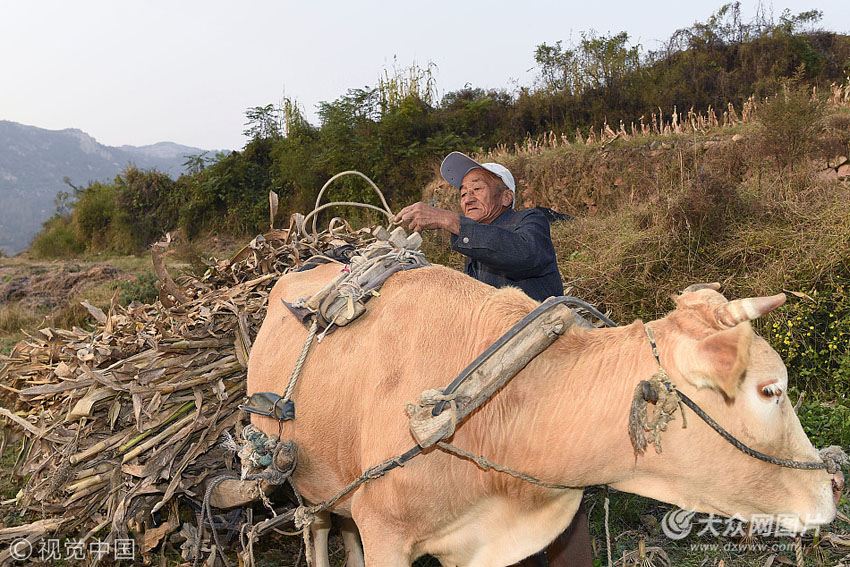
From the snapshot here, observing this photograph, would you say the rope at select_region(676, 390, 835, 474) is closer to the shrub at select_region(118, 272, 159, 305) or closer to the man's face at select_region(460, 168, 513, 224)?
the man's face at select_region(460, 168, 513, 224)

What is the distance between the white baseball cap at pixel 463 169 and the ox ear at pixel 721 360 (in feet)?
5.92

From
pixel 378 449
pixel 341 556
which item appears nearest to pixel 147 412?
pixel 341 556

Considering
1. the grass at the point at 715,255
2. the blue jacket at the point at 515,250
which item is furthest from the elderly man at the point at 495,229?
the grass at the point at 715,255

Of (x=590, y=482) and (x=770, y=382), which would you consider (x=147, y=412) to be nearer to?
(x=590, y=482)

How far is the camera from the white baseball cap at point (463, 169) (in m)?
3.27

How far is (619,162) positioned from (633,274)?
6610 mm

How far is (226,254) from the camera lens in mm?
22203

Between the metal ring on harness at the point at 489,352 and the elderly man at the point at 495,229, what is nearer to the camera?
the metal ring on harness at the point at 489,352

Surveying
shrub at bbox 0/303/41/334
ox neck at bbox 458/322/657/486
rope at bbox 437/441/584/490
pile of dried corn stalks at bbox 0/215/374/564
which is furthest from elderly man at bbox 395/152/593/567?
shrub at bbox 0/303/41/334

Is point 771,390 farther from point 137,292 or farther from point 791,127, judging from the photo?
point 137,292

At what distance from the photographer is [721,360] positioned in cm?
155

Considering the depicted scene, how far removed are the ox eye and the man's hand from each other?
4.95 feet

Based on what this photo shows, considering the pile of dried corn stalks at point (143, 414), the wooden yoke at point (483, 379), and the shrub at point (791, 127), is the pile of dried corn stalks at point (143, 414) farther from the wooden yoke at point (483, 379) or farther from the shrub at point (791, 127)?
the shrub at point (791, 127)

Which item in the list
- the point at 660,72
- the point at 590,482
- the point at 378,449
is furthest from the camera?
the point at 660,72
